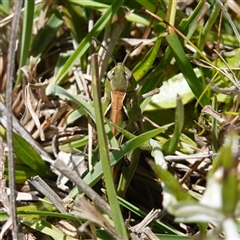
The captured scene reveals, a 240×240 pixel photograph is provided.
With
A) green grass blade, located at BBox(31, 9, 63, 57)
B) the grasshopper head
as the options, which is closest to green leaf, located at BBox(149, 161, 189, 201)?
the grasshopper head

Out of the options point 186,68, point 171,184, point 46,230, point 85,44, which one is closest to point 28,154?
point 46,230

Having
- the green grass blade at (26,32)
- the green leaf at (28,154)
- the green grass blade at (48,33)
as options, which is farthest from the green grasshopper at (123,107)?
the green grass blade at (48,33)

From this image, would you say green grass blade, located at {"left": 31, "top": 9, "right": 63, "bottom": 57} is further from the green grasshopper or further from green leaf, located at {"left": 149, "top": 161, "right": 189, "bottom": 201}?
green leaf, located at {"left": 149, "top": 161, "right": 189, "bottom": 201}

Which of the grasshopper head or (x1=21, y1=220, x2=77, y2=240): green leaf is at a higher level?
the grasshopper head

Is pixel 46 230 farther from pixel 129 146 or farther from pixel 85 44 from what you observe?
pixel 85 44

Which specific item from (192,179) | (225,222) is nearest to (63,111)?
(192,179)

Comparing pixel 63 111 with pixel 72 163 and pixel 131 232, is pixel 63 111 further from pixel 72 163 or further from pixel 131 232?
pixel 131 232

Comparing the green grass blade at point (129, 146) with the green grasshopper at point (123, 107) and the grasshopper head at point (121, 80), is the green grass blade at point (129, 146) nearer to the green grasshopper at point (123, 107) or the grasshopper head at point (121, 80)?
the green grasshopper at point (123, 107)
